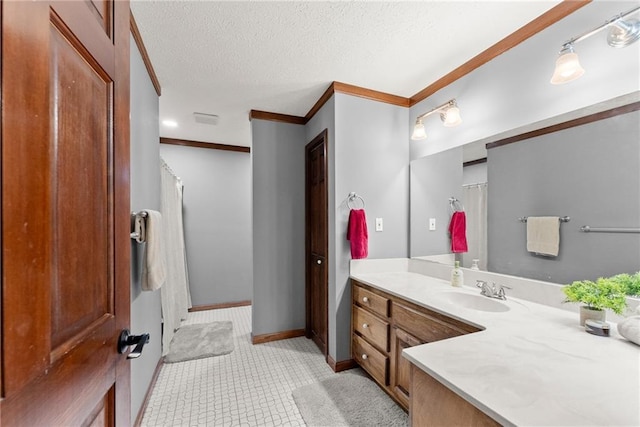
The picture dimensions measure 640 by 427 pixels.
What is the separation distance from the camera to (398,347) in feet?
5.51

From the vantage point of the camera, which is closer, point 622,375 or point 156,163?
point 622,375

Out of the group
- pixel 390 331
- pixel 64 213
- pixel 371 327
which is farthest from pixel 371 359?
pixel 64 213

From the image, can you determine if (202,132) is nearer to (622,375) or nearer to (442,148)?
(442,148)

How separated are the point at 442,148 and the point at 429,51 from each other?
0.72m

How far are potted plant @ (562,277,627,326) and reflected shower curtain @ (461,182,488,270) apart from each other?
65cm

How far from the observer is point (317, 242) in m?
2.70

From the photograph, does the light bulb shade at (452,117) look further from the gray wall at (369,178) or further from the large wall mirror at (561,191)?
the gray wall at (369,178)

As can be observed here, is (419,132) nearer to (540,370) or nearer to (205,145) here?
(540,370)

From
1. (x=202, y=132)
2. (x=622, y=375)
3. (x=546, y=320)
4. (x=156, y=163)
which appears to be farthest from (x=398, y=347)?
(x=202, y=132)

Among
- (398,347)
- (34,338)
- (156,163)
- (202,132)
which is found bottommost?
(398,347)

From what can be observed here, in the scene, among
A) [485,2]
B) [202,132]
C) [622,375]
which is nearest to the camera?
[622,375]

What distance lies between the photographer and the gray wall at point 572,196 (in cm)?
118

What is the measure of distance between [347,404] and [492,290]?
3.96 ft

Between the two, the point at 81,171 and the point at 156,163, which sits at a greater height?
the point at 156,163
